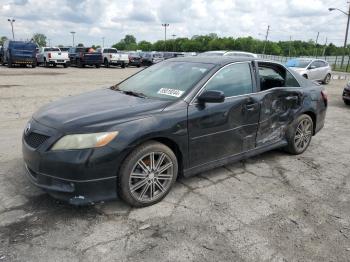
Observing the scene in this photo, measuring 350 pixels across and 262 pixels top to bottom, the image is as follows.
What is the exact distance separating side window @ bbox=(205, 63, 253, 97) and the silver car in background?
43.8ft

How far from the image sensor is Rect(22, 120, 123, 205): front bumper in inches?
131

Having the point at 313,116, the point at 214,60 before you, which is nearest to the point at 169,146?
the point at 214,60

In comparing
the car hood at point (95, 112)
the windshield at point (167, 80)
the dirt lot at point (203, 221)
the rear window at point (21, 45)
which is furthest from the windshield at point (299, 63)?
the rear window at point (21, 45)

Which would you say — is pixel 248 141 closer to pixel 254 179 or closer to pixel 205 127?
pixel 254 179

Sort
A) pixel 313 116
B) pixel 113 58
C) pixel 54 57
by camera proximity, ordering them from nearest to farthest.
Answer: pixel 313 116 → pixel 54 57 → pixel 113 58

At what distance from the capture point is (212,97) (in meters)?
3.96

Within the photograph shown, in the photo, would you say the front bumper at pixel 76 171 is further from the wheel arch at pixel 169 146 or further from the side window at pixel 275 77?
the side window at pixel 275 77

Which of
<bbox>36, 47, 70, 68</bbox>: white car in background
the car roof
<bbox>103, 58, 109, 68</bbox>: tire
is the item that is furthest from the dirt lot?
<bbox>103, 58, 109, 68</bbox>: tire

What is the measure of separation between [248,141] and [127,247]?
2.36 meters

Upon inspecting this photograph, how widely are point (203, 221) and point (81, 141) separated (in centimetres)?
145

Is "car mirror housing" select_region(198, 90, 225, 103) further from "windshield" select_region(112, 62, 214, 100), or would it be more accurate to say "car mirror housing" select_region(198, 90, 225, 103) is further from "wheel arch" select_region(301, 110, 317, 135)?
"wheel arch" select_region(301, 110, 317, 135)

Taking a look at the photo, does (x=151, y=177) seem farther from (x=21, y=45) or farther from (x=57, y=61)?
(x=57, y=61)

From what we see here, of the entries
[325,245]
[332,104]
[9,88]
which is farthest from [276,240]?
[9,88]

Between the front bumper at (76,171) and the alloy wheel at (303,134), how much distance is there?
3.34 m
